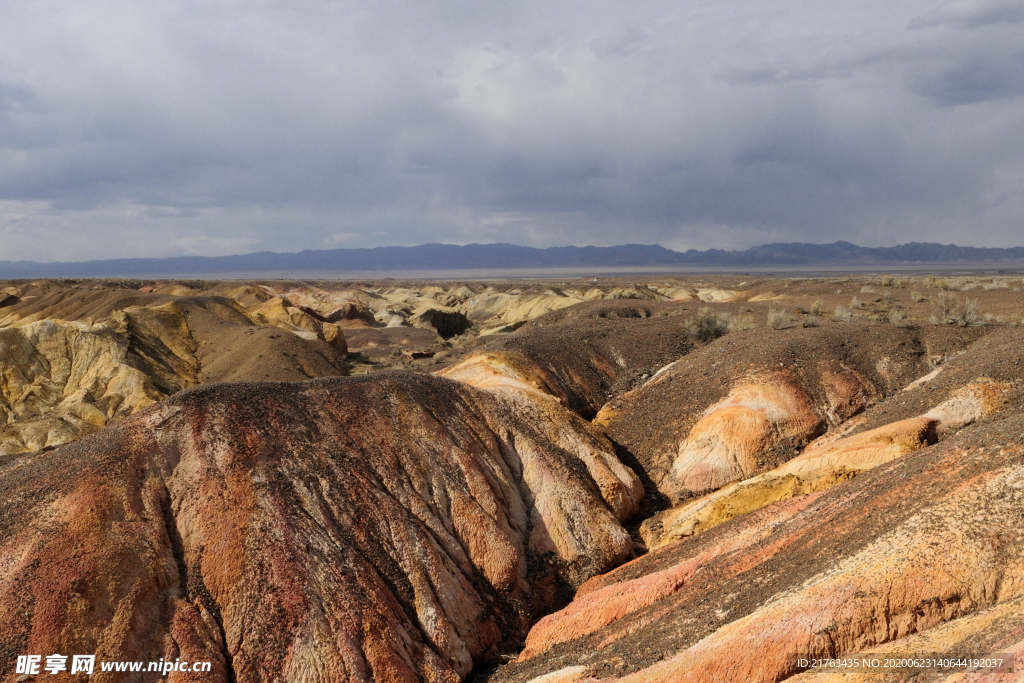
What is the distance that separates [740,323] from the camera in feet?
98.1

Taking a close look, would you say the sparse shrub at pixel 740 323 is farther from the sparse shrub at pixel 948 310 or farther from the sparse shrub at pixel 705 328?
the sparse shrub at pixel 948 310

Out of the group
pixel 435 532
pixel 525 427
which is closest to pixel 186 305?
pixel 525 427

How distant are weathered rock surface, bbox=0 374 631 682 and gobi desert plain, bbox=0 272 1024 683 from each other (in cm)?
4

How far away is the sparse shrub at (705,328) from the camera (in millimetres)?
28984

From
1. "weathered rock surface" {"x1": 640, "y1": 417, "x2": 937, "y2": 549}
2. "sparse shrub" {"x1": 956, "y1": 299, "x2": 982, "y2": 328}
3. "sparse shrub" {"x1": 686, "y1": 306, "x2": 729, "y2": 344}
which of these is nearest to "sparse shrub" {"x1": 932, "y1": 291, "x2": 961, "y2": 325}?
"sparse shrub" {"x1": 956, "y1": 299, "x2": 982, "y2": 328}

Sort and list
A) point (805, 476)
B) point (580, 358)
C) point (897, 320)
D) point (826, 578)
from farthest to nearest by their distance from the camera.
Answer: point (580, 358)
point (897, 320)
point (805, 476)
point (826, 578)

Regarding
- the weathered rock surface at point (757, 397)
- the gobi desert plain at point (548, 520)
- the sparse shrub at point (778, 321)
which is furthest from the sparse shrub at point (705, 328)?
the gobi desert plain at point (548, 520)

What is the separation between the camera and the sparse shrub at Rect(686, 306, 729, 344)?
28984 mm

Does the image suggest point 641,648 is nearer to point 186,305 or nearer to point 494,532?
point 494,532

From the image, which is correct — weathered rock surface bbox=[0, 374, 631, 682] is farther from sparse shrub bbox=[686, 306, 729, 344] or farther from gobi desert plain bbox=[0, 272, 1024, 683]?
sparse shrub bbox=[686, 306, 729, 344]

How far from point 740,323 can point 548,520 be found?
17.9m

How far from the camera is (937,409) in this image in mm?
16766

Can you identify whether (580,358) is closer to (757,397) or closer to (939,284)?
(757,397)

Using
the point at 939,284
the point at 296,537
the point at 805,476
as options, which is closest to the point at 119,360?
the point at 296,537
